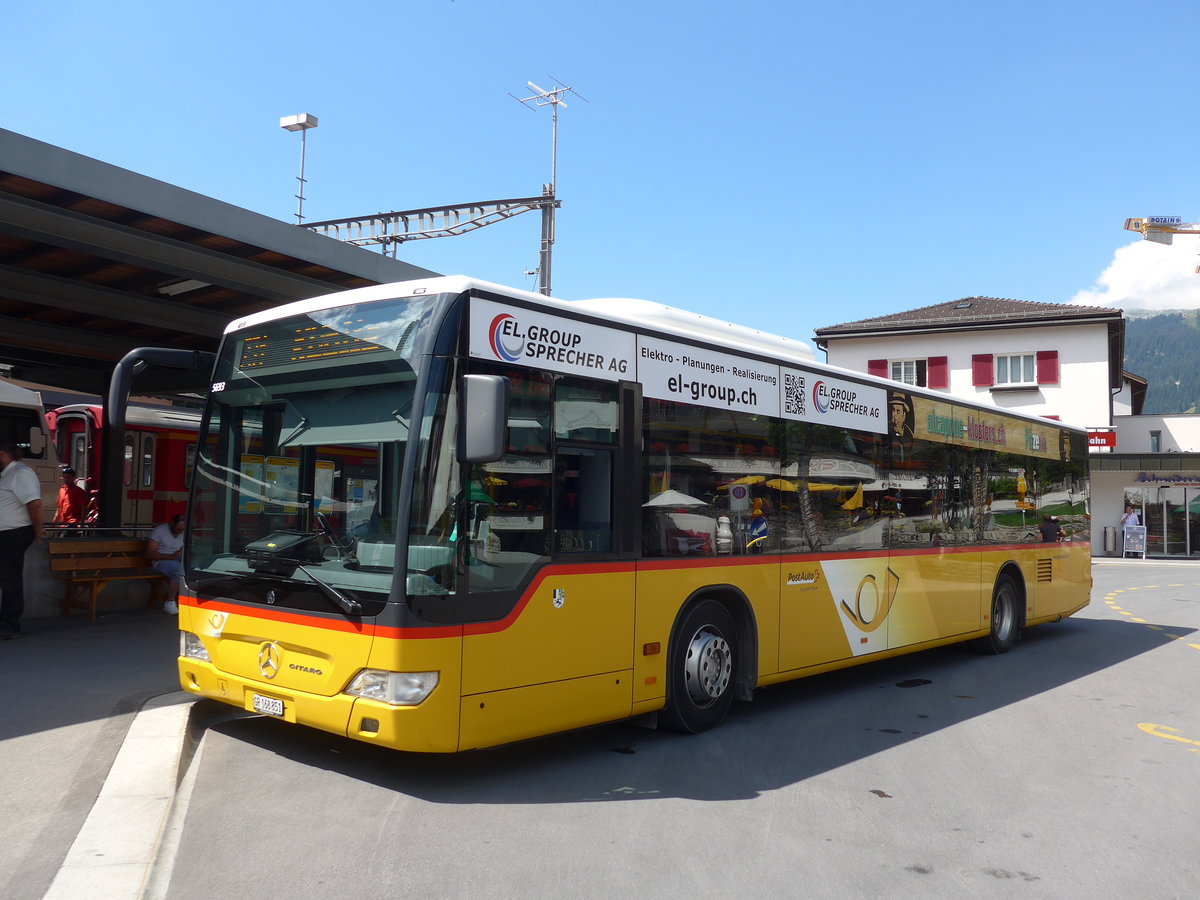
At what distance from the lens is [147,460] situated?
17.0 meters

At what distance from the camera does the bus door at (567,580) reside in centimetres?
561

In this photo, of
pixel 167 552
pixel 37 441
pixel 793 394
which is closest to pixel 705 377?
pixel 793 394

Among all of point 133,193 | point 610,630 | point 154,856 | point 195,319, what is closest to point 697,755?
point 610,630

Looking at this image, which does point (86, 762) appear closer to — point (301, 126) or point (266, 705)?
point (266, 705)

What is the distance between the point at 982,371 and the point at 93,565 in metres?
33.7

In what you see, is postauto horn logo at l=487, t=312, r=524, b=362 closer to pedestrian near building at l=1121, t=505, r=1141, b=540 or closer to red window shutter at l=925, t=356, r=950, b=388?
red window shutter at l=925, t=356, r=950, b=388

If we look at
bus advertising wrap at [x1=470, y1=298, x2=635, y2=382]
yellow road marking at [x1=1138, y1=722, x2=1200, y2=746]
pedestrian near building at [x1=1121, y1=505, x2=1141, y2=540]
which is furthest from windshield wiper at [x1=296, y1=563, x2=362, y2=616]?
pedestrian near building at [x1=1121, y1=505, x2=1141, y2=540]

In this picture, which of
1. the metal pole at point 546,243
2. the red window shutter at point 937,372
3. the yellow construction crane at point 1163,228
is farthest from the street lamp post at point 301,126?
the yellow construction crane at point 1163,228

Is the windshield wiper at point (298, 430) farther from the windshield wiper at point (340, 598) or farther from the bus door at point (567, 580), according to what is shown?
the bus door at point (567, 580)

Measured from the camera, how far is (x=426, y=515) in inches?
211

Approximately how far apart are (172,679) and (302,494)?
3103 millimetres

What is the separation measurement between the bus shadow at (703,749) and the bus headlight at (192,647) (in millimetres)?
667

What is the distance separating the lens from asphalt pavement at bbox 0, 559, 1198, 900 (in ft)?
14.2

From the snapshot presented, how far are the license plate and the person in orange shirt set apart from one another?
10.9 metres
